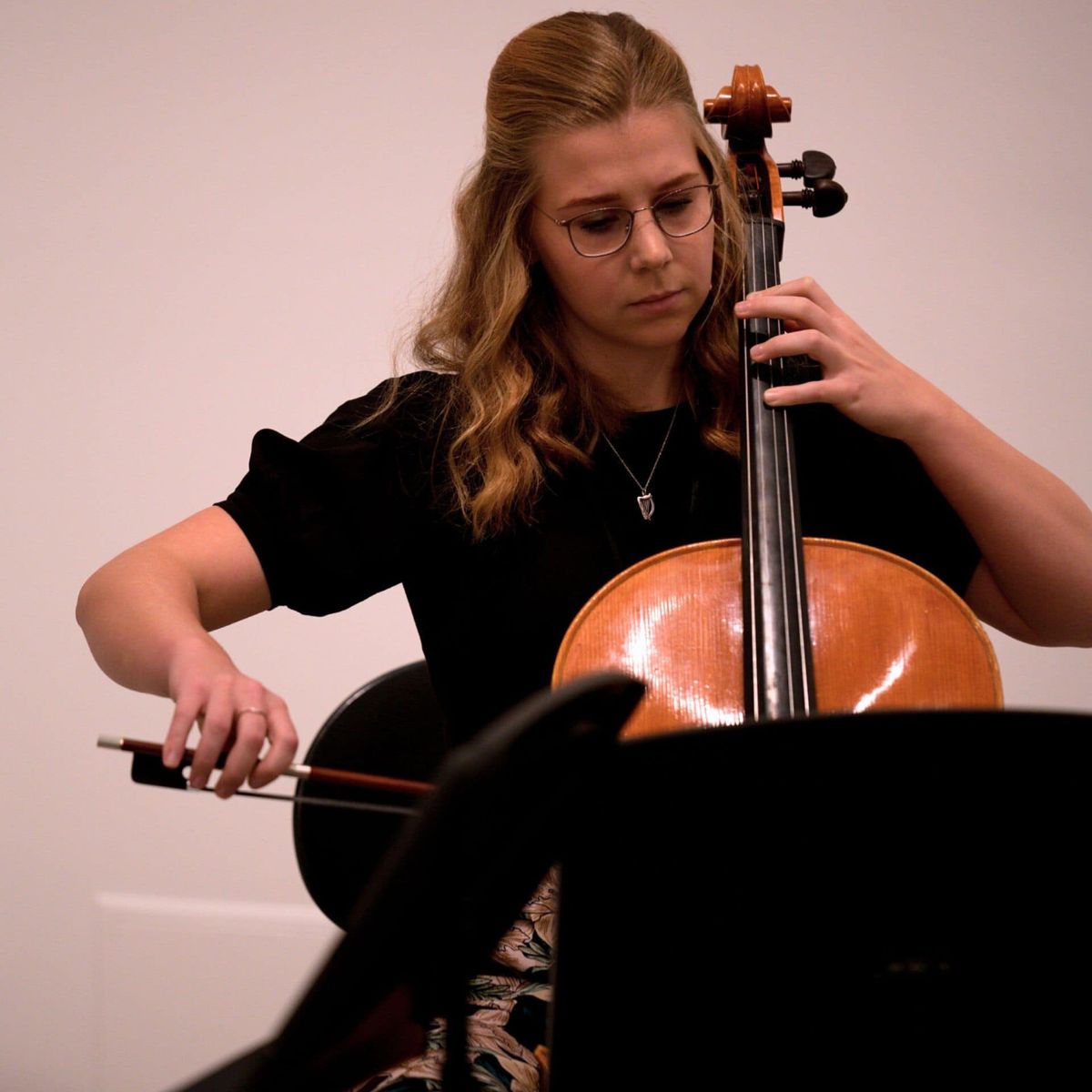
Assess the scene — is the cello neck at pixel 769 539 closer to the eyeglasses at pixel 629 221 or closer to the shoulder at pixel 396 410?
the eyeglasses at pixel 629 221

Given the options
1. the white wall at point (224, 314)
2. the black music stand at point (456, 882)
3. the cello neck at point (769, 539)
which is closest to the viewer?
the black music stand at point (456, 882)

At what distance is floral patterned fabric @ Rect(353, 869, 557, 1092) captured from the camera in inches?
29.7

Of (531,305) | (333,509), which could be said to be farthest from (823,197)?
(333,509)

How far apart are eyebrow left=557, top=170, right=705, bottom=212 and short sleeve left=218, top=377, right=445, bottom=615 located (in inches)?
10.2

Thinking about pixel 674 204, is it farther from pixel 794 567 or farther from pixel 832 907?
pixel 832 907

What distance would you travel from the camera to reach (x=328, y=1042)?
1.28 feet

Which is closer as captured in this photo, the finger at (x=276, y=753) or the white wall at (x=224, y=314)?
the finger at (x=276, y=753)

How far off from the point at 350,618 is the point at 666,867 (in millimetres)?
1444

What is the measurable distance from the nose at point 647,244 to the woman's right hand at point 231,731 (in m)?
0.49

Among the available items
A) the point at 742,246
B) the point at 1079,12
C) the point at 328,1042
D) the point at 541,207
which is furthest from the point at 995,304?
the point at 328,1042

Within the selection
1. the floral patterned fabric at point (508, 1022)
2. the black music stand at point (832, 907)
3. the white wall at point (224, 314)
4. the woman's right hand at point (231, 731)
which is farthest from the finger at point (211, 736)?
the white wall at point (224, 314)

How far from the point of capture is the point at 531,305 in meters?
1.15

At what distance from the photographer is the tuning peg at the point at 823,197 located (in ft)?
3.59

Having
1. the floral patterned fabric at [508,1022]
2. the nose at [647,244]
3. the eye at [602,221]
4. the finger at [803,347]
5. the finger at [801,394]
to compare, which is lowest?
the floral patterned fabric at [508,1022]
